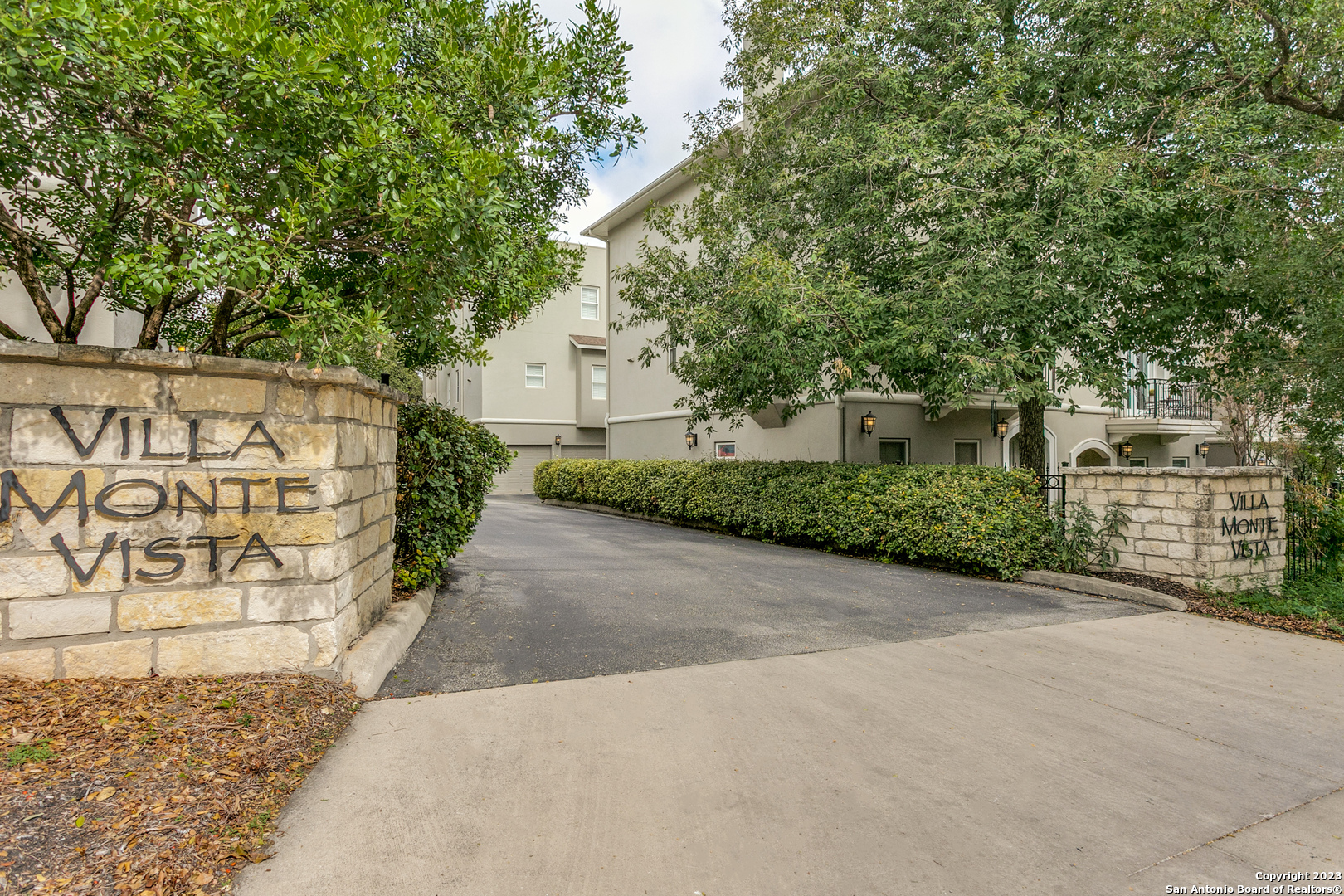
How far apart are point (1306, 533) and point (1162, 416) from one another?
32.4 feet

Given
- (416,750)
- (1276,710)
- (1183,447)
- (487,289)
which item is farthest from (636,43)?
(1183,447)

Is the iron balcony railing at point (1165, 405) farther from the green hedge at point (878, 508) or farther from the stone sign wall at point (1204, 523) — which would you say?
the stone sign wall at point (1204, 523)

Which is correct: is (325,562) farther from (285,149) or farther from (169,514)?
(285,149)

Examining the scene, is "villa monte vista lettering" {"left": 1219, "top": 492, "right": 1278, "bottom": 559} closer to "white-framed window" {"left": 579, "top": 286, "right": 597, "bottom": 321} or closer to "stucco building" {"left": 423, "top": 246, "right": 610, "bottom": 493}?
"stucco building" {"left": 423, "top": 246, "right": 610, "bottom": 493}

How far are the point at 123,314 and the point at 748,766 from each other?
8.92 metres

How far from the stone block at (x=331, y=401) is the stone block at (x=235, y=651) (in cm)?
129

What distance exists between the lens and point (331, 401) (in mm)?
4262

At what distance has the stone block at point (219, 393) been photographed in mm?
3924

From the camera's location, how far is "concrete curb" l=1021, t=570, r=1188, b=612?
732 centimetres

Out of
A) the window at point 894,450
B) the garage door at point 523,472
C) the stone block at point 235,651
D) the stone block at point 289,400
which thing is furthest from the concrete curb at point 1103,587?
the garage door at point 523,472

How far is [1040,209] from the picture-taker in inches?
370

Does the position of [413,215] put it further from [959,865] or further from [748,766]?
[959,865]

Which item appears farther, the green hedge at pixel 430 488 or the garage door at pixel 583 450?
the garage door at pixel 583 450

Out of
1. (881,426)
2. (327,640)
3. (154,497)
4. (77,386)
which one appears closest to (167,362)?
(77,386)
